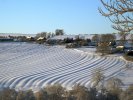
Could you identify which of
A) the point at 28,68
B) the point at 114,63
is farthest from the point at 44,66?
the point at 114,63

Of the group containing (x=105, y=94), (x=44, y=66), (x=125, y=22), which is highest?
(x=125, y=22)

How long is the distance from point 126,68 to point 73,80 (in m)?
6.62

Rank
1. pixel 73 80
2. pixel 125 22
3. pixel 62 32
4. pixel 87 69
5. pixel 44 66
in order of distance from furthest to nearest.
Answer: pixel 62 32 < pixel 44 66 < pixel 87 69 < pixel 73 80 < pixel 125 22

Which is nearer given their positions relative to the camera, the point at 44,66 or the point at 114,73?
the point at 114,73

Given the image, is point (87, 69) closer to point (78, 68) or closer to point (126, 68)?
point (78, 68)

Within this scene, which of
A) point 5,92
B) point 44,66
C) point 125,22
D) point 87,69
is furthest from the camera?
point 44,66

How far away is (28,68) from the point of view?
25297 mm

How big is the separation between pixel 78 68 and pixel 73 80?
19.6 ft

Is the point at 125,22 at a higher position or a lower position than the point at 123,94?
higher

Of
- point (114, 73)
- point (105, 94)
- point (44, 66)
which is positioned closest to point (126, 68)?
point (114, 73)

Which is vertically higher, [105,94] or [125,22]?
[125,22]

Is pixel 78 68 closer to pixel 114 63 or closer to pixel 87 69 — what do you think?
pixel 87 69

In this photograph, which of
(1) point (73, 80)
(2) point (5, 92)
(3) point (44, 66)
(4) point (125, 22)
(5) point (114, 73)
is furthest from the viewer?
(3) point (44, 66)

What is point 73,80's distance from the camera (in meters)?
19.2
